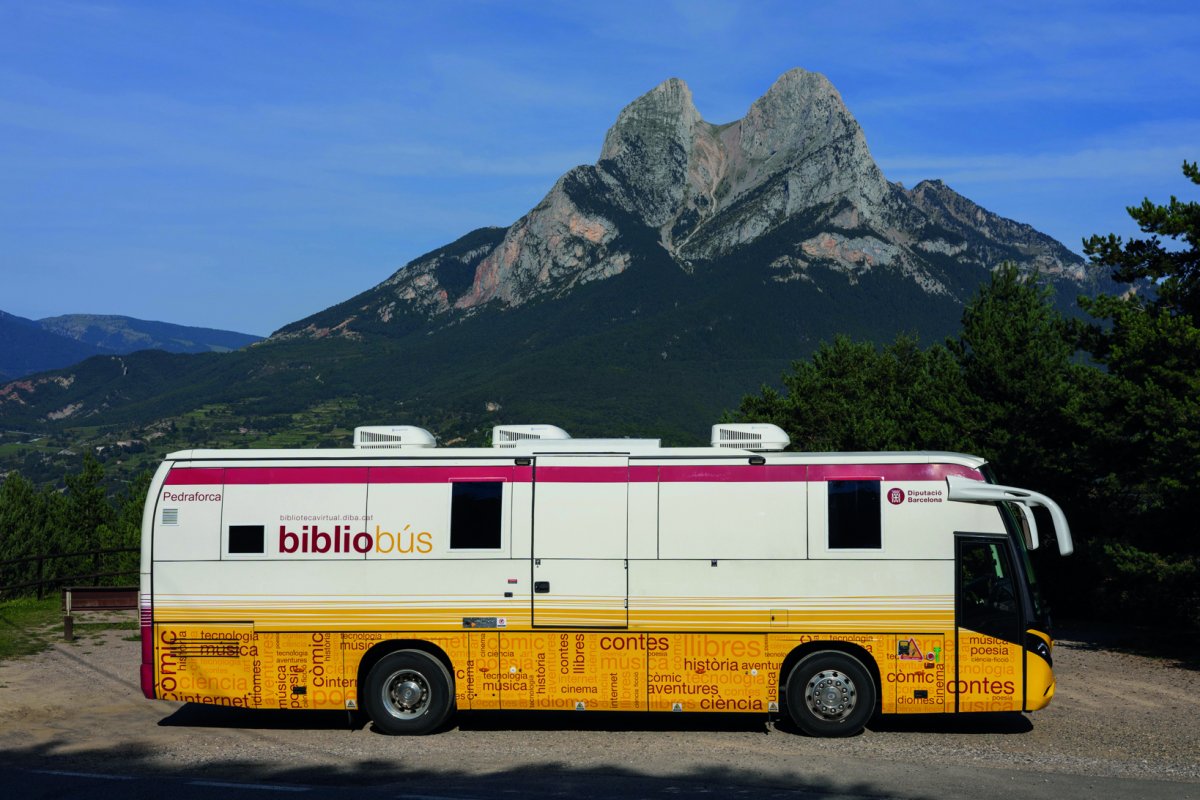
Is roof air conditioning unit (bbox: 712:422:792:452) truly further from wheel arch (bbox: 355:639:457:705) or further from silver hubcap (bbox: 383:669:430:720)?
silver hubcap (bbox: 383:669:430:720)

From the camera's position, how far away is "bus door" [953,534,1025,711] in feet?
45.9

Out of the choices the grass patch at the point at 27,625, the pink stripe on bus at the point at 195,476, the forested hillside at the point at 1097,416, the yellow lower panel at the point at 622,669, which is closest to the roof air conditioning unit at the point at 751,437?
the yellow lower panel at the point at 622,669

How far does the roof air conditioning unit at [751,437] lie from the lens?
1483 centimetres

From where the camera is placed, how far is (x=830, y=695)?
14.1m

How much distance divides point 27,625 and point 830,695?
53.4 ft

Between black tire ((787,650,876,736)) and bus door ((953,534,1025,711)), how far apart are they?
1107 mm

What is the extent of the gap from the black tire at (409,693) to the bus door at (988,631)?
6.15 m

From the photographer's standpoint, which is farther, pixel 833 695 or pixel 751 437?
pixel 751 437

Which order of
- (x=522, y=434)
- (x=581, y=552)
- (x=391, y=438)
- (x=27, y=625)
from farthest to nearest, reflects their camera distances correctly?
1. (x=27, y=625)
2. (x=522, y=434)
3. (x=391, y=438)
4. (x=581, y=552)

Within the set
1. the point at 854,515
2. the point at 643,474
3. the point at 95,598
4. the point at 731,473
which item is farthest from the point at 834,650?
the point at 95,598

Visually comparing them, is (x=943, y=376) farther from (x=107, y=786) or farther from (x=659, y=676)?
(x=107, y=786)

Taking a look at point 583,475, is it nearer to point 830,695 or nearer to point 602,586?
point 602,586

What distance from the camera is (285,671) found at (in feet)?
47.6

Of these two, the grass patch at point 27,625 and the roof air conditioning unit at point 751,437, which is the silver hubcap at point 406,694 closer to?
the roof air conditioning unit at point 751,437
